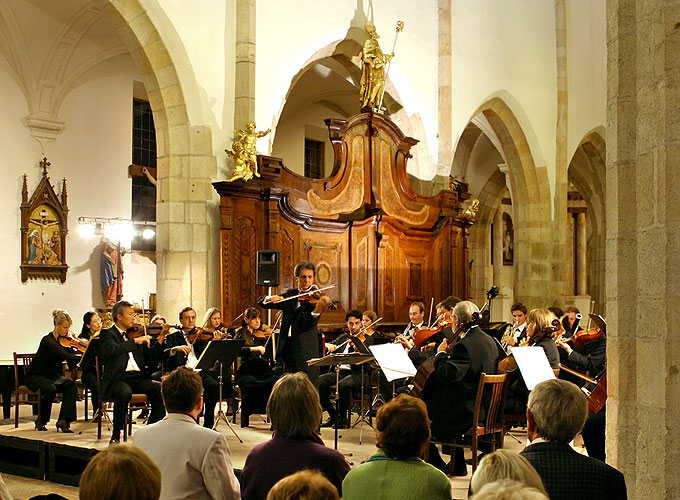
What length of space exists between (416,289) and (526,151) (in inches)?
221

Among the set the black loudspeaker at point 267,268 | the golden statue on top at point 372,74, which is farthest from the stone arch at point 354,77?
the black loudspeaker at point 267,268

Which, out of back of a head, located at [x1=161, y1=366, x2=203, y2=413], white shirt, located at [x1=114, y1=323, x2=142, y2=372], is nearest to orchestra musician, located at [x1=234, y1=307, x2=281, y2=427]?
white shirt, located at [x1=114, y1=323, x2=142, y2=372]

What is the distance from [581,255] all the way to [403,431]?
A: 870 inches

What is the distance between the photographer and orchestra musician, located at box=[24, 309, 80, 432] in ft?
26.2

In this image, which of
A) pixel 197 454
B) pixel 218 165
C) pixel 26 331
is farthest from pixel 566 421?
pixel 26 331

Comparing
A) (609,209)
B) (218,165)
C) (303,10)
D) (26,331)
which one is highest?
(303,10)

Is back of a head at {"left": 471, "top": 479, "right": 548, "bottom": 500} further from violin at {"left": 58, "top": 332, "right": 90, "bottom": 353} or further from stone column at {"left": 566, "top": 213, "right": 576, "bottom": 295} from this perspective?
stone column at {"left": 566, "top": 213, "right": 576, "bottom": 295}

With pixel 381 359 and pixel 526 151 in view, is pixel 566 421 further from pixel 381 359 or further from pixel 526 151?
pixel 526 151

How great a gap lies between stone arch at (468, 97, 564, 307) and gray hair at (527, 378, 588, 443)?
14.2m

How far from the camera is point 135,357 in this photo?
788cm

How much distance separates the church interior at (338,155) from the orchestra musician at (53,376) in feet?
8.38

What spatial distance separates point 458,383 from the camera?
6367mm

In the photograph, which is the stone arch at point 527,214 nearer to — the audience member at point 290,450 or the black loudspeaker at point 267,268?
the black loudspeaker at point 267,268

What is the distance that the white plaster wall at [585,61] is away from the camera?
18453 mm
